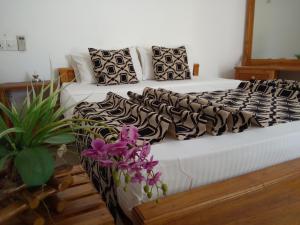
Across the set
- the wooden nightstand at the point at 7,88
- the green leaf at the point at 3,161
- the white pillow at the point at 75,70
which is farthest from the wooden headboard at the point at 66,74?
the green leaf at the point at 3,161

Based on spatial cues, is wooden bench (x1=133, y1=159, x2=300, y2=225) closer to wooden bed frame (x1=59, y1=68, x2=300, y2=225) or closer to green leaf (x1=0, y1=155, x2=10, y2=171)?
wooden bed frame (x1=59, y1=68, x2=300, y2=225)

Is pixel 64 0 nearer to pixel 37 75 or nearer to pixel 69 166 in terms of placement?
pixel 37 75

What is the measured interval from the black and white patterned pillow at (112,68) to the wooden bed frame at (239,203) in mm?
1677

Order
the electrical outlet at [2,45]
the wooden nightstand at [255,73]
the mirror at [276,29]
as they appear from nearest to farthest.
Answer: the electrical outlet at [2,45]
the wooden nightstand at [255,73]
the mirror at [276,29]

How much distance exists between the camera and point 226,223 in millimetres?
814

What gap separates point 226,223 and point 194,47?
2.70 metres

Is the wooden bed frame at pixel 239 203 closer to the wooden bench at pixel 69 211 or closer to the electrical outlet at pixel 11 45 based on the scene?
the wooden bench at pixel 69 211

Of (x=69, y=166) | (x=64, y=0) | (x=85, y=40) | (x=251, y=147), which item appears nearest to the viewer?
(x=69, y=166)

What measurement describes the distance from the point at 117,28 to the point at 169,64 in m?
0.71

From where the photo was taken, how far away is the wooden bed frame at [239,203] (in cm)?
74

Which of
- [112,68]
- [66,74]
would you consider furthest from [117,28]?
[66,74]

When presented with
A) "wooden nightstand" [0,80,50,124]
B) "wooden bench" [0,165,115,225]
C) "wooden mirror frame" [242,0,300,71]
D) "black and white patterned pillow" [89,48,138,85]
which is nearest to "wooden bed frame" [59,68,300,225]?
"wooden bench" [0,165,115,225]

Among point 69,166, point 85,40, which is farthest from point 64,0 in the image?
point 69,166

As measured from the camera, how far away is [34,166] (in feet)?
1.77
